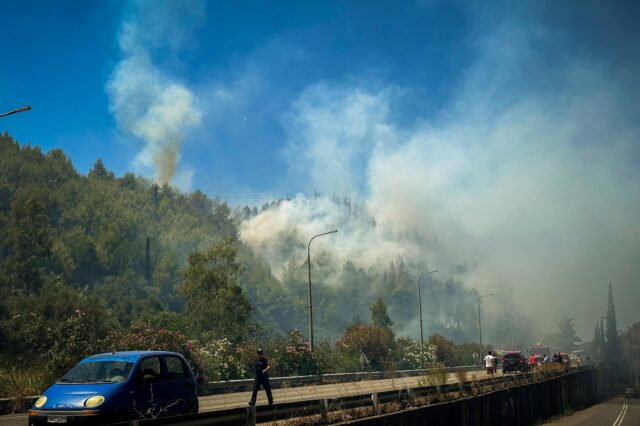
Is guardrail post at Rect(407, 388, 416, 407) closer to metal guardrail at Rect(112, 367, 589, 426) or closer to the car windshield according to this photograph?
metal guardrail at Rect(112, 367, 589, 426)

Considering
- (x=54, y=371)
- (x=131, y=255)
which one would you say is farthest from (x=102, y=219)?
(x=54, y=371)

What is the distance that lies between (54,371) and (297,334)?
72.7 feet

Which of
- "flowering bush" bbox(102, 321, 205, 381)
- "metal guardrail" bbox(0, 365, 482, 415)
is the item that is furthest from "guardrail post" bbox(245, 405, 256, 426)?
"flowering bush" bbox(102, 321, 205, 381)

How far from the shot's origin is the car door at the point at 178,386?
1180 cm

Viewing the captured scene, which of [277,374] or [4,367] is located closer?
[4,367]

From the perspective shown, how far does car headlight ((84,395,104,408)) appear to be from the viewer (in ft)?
33.7

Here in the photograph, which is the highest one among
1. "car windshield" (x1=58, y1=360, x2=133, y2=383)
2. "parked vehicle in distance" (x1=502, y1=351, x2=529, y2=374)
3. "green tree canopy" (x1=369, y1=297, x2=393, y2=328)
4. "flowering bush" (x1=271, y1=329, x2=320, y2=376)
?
"green tree canopy" (x1=369, y1=297, x2=393, y2=328)

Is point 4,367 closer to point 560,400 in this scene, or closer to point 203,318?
point 560,400

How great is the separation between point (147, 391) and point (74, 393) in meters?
1.26

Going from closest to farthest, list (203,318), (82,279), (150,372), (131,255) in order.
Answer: (150,372) → (203,318) → (82,279) → (131,255)

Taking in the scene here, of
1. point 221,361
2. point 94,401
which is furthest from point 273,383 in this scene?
point 94,401

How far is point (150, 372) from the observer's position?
450 inches

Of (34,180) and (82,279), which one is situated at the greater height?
(34,180)

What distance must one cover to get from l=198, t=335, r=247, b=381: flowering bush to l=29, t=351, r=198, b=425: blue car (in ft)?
71.8
